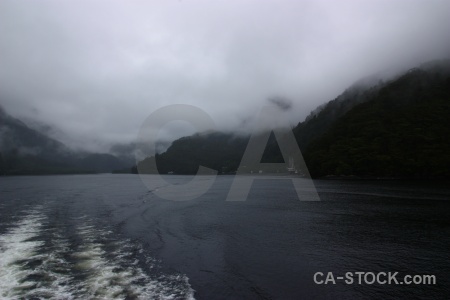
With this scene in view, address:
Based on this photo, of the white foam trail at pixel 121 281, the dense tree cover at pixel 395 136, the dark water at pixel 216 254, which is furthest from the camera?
the dense tree cover at pixel 395 136

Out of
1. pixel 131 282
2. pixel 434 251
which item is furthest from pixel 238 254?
pixel 434 251

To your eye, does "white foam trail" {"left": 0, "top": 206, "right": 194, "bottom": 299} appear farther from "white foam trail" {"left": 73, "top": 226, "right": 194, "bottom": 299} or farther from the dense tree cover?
the dense tree cover

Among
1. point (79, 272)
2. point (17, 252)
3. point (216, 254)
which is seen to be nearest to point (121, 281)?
point (79, 272)

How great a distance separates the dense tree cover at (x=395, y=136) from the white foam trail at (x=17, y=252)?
396 feet

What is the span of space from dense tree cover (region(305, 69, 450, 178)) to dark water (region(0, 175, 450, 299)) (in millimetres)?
86175

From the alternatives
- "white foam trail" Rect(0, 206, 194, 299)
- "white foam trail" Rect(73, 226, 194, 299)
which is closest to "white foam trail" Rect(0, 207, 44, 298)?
"white foam trail" Rect(0, 206, 194, 299)

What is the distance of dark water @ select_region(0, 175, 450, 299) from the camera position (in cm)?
1520

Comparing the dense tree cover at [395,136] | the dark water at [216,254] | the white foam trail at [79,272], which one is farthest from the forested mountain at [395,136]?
the white foam trail at [79,272]

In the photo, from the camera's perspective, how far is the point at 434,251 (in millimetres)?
21641

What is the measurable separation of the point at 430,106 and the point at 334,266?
166 m

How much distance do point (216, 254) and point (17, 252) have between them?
1490 centimetres

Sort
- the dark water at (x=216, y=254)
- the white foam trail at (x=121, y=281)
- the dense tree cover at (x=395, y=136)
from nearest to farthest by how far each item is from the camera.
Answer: the white foam trail at (x=121, y=281) < the dark water at (x=216, y=254) < the dense tree cover at (x=395, y=136)

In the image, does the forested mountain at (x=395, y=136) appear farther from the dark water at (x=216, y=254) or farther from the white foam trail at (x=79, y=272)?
the white foam trail at (x=79, y=272)

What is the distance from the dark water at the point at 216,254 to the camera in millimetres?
15203
